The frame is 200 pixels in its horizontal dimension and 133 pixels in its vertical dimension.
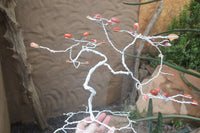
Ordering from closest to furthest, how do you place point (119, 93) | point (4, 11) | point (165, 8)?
point (4, 11) → point (165, 8) → point (119, 93)

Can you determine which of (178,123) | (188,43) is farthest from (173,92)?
(188,43)

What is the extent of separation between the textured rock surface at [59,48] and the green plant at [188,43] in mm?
430

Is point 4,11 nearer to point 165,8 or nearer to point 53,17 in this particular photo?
point 53,17

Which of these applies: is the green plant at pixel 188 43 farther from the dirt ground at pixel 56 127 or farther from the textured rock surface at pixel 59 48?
the dirt ground at pixel 56 127

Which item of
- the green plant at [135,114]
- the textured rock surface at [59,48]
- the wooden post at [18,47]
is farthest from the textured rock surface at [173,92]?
the wooden post at [18,47]

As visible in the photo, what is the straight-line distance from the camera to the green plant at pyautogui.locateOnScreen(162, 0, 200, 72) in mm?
1472

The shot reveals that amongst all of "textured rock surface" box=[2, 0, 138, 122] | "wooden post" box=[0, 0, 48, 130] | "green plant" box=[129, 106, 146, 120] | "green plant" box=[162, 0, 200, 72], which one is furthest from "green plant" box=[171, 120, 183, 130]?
"wooden post" box=[0, 0, 48, 130]

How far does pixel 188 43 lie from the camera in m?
1.50

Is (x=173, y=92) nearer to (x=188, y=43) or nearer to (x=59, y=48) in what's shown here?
(x=188, y=43)

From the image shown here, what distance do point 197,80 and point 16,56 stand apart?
1.39 metres

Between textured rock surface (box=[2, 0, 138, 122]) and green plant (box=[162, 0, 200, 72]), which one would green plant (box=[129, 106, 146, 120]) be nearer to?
textured rock surface (box=[2, 0, 138, 122])

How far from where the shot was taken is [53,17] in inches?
49.0

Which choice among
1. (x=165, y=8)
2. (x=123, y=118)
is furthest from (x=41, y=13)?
(x=165, y=8)

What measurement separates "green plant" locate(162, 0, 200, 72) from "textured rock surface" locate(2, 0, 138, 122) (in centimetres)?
43
